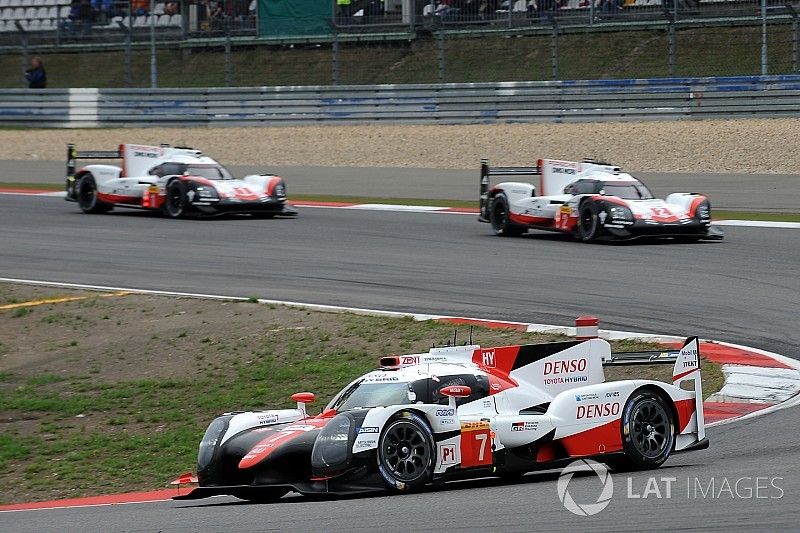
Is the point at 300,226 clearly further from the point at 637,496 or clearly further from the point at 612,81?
the point at 637,496

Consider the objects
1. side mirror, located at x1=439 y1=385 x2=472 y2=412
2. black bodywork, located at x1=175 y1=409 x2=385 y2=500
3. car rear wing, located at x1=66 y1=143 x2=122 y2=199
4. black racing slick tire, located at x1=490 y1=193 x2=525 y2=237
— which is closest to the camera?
black bodywork, located at x1=175 y1=409 x2=385 y2=500

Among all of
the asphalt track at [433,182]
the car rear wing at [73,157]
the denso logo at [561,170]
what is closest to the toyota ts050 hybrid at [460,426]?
the denso logo at [561,170]

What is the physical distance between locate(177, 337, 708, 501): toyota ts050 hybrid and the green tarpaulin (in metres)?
28.2

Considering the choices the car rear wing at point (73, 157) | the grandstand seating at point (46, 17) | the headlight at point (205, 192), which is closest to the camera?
the headlight at point (205, 192)

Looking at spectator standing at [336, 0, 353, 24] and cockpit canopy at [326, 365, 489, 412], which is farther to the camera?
spectator standing at [336, 0, 353, 24]

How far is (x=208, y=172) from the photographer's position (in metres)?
23.8

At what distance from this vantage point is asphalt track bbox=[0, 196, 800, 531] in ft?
23.8

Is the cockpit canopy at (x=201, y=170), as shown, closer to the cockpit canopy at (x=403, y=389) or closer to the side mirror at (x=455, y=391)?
the cockpit canopy at (x=403, y=389)

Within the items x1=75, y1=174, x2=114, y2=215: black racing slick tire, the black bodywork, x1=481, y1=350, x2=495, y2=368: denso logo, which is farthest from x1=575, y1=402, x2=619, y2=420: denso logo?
x1=75, y1=174, x2=114, y2=215: black racing slick tire

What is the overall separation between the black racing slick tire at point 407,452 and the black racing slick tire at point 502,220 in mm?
13097

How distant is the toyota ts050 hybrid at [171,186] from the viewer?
23328 mm

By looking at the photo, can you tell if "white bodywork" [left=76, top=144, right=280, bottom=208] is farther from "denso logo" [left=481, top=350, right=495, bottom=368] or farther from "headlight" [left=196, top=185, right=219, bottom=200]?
"denso logo" [left=481, top=350, right=495, bottom=368]

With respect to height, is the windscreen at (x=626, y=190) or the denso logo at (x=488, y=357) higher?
the windscreen at (x=626, y=190)

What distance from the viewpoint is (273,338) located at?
14133mm
